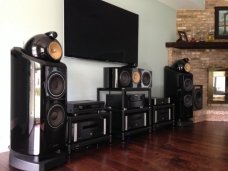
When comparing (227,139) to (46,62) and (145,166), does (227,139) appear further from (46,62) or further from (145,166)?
(46,62)

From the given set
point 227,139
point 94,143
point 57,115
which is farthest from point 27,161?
point 227,139

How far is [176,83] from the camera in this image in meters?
4.02

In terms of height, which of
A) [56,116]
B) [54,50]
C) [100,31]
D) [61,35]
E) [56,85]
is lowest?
[56,116]

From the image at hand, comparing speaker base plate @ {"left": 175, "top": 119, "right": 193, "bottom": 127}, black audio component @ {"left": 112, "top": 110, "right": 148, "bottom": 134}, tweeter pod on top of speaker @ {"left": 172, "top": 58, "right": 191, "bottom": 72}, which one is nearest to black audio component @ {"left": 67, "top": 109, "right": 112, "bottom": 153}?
black audio component @ {"left": 112, "top": 110, "right": 148, "bottom": 134}

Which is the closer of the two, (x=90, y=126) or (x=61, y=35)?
(x=90, y=126)

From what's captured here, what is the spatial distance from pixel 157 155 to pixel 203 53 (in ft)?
9.64

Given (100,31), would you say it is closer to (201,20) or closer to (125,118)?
(125,118)

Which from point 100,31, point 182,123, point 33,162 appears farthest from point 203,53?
point 33,162

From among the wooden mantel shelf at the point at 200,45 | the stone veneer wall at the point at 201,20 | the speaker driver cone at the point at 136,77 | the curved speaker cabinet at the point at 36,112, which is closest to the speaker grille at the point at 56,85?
the curved speaker cabinet at the point at 36,112

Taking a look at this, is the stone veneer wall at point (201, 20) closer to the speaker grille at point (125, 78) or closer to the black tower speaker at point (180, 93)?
the black tower speaker at point (180, 93)

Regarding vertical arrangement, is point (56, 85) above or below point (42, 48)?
below

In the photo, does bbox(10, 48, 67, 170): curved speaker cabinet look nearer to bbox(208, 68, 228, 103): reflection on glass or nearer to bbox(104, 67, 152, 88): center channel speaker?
bbox(104, 67, 152, 88): center channel speaker

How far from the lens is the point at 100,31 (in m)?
3.09

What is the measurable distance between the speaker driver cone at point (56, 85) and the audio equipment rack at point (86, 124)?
36cm
